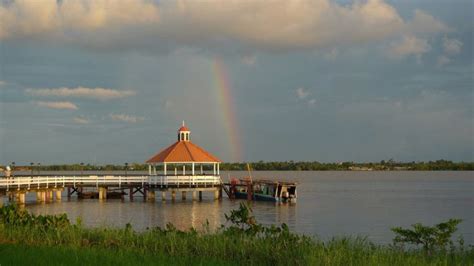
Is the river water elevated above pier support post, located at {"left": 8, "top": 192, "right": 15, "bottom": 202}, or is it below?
below

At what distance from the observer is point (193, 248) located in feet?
43.6

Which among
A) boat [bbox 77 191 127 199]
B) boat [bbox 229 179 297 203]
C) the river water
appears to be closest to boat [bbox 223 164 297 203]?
boat [bbox 229 179 297 203]

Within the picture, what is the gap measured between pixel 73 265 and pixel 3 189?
34287 mm

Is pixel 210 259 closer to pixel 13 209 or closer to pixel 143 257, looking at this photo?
pixel 143 257

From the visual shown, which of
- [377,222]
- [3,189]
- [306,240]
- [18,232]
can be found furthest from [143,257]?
[3,189]

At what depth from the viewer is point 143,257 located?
11508mm

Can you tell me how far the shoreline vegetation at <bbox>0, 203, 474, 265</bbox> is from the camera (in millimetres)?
11109

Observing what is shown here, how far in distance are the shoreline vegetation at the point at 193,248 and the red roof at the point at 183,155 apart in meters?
31.5

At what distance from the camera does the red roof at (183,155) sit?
48281mm

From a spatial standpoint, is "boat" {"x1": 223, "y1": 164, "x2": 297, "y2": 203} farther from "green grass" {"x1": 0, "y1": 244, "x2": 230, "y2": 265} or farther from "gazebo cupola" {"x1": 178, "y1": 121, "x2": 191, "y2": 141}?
"green grass" {"x1": 0, "y1": 244, "x2": 230, "y2": 265}

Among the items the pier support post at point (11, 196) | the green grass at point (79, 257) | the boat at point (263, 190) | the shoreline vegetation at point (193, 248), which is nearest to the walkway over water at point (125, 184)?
the pier support post at point (11, 196)

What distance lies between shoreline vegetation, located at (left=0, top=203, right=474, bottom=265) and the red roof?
31514mm

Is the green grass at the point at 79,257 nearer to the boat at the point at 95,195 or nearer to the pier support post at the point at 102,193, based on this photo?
the pier support post at the point at 102,193

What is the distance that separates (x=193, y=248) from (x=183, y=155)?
35.5 metres
